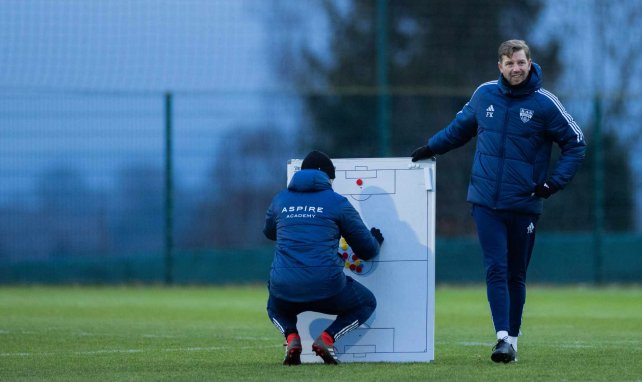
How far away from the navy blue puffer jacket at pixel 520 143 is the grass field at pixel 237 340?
3.39 feet

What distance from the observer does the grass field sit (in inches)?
297

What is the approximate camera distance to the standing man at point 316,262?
8.05 meters

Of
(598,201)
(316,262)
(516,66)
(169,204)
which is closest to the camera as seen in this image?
(316,262)

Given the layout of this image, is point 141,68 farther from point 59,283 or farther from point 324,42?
point 324,42

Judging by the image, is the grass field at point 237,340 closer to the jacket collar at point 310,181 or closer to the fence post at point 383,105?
the jacket collar at point 310,181

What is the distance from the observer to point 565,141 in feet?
27.3

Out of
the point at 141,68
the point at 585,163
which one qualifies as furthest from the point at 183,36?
the point at 585,163

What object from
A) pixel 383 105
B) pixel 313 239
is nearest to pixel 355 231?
pixel 313 239

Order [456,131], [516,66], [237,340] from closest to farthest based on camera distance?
[516,66] < [456,131] < [237,340]

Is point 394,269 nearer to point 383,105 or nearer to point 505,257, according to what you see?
point 505,257

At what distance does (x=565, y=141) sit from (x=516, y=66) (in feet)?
1.92

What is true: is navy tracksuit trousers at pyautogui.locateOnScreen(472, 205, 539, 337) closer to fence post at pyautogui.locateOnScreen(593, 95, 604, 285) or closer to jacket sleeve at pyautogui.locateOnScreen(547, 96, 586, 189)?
jacket sleeve at pyautogui.locateOnScreen(547, 96, 586, 189)

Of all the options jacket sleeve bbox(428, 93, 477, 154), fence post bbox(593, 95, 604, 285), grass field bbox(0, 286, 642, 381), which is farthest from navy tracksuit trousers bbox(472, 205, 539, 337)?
fence post bbox(593, 95, 604, 285)

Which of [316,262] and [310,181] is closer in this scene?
[316,262]
